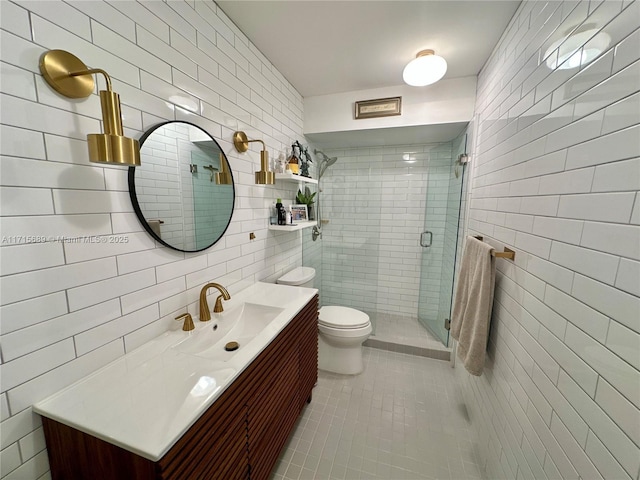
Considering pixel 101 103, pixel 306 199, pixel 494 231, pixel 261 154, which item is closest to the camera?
pixel 101 103

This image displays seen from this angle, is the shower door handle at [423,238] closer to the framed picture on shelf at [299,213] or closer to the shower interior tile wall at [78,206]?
the framed picture on shelf at [299,213]

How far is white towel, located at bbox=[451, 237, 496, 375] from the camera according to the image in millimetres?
1314

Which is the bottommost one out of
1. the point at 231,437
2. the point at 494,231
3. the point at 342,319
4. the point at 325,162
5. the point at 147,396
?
the point at 342,319

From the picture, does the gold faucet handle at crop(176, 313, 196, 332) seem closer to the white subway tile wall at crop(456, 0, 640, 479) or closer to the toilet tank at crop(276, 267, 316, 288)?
the toilet tank at crop(276, 267, 316, 288)

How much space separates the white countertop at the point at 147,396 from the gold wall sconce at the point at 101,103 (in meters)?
0.71

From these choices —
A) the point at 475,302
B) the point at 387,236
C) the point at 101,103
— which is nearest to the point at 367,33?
the point at 101,103

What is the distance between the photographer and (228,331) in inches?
52.1

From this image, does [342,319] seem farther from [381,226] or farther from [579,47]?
[579,47]

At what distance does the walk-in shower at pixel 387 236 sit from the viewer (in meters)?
2.75

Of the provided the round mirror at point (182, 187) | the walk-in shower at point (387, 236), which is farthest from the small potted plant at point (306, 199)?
the round mirror at point (182, 187)

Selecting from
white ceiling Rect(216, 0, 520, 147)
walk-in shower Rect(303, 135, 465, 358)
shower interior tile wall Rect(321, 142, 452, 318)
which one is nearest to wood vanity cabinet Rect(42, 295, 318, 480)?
walk-in shower Rect(303, 135, 465, 358)

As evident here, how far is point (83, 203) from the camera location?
81cm

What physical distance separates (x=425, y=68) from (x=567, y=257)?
1517 mm

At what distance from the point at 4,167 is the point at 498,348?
2.04 metres
